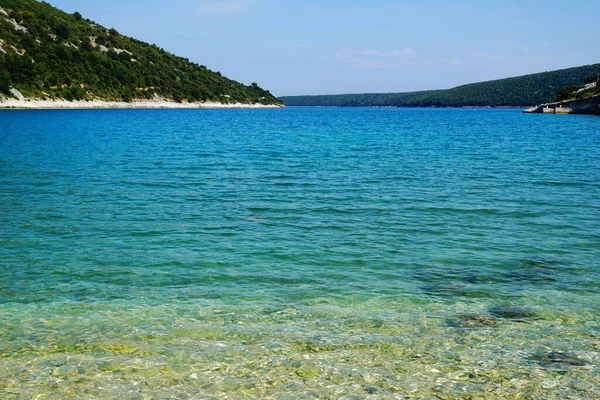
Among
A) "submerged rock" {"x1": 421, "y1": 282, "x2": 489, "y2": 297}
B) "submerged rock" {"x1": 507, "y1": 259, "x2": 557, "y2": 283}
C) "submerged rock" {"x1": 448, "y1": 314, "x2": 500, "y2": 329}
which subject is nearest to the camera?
"submerged rock" {"x1": 448, "y1": 314, "x2": 500, "y2": 329}

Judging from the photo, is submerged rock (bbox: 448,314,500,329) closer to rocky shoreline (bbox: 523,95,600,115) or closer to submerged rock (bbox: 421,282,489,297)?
submerged rock (bbox: 421,282,489,297)

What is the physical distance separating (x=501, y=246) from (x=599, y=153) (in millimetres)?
34594

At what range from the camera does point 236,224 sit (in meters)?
18.4

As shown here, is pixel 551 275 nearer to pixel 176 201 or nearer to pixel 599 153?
pixel 176 201

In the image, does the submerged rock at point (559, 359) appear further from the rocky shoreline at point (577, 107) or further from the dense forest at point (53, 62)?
the rocky shoreline at point (577, 107)

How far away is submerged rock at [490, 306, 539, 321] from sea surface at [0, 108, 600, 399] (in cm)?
4

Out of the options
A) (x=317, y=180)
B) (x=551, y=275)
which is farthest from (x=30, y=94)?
(x=551, y=275)

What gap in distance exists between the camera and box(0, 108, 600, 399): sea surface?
802 centimetres

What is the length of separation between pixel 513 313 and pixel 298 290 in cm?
437

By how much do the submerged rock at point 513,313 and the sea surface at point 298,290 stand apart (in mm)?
39

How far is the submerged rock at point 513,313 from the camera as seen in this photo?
1045cm

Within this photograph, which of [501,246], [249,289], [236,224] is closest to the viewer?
[249,289]

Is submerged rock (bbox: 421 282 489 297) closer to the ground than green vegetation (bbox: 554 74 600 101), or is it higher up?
closer to the ground

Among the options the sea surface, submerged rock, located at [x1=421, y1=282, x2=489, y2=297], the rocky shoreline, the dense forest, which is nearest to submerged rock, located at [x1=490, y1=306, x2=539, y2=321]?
the sea surface
